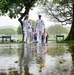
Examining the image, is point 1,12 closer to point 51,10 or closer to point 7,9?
point 7,9

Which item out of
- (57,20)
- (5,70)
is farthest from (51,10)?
(5,70)

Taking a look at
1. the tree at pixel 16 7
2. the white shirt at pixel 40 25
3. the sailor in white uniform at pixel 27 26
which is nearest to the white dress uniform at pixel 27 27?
the sailor in white uniform at pixel 27 26

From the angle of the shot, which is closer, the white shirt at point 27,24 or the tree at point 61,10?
the white shirt at point 27,24

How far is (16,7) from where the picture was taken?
5019 cm

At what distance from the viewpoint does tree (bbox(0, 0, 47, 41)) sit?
47438mm

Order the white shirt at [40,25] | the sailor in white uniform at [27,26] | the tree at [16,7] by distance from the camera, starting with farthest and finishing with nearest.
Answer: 1. the tree at [16,7]
2. the white shirt at [40,25]
3. the sailor in white uniform at [27,26]

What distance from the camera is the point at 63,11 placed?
5981 centimetres

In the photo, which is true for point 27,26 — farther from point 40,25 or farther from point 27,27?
point 40,25

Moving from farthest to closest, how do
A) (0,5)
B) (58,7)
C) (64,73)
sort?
(58,7), (0,5), (64,73)

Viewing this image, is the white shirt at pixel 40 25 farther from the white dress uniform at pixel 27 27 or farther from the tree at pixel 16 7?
the tree at pixel 16 7

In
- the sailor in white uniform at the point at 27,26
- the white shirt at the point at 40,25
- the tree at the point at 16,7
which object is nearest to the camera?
the sailor in white uniform at the point at 27,26

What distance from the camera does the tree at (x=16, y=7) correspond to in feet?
156

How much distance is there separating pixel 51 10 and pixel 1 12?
12.8 m

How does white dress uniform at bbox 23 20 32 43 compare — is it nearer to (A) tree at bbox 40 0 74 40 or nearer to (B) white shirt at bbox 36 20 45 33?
(B) white shirt at bbox 36 20 45 33
